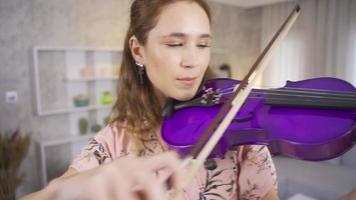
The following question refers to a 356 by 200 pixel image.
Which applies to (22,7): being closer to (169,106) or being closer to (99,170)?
(169,106)

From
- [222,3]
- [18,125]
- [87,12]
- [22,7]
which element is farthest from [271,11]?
[18,125]

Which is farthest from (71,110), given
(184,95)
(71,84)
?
(184,95)

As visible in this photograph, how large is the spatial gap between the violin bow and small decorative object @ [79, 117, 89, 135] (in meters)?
1.99

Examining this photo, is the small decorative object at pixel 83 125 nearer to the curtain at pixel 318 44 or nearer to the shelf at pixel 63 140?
the shelf at pixel 63 140

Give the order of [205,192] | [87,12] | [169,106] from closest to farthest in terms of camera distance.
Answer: [205,192]
[169,106]
[87,12]

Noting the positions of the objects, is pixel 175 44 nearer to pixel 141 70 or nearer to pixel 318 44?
pixel 141 70

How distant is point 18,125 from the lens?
2051 mm

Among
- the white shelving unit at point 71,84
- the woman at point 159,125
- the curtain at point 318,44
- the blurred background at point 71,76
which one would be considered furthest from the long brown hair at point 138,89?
the curtain at point 318,44

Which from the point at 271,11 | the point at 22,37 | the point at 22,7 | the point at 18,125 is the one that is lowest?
the point at 18,125

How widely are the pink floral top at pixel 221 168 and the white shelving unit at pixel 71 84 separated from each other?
1718 millimetres

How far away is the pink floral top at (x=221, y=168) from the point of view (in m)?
0.51

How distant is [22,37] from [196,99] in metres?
1.90

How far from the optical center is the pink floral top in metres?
0.51

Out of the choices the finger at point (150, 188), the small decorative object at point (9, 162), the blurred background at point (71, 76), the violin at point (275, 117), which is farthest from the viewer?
the blurred background at point (71, 76)
